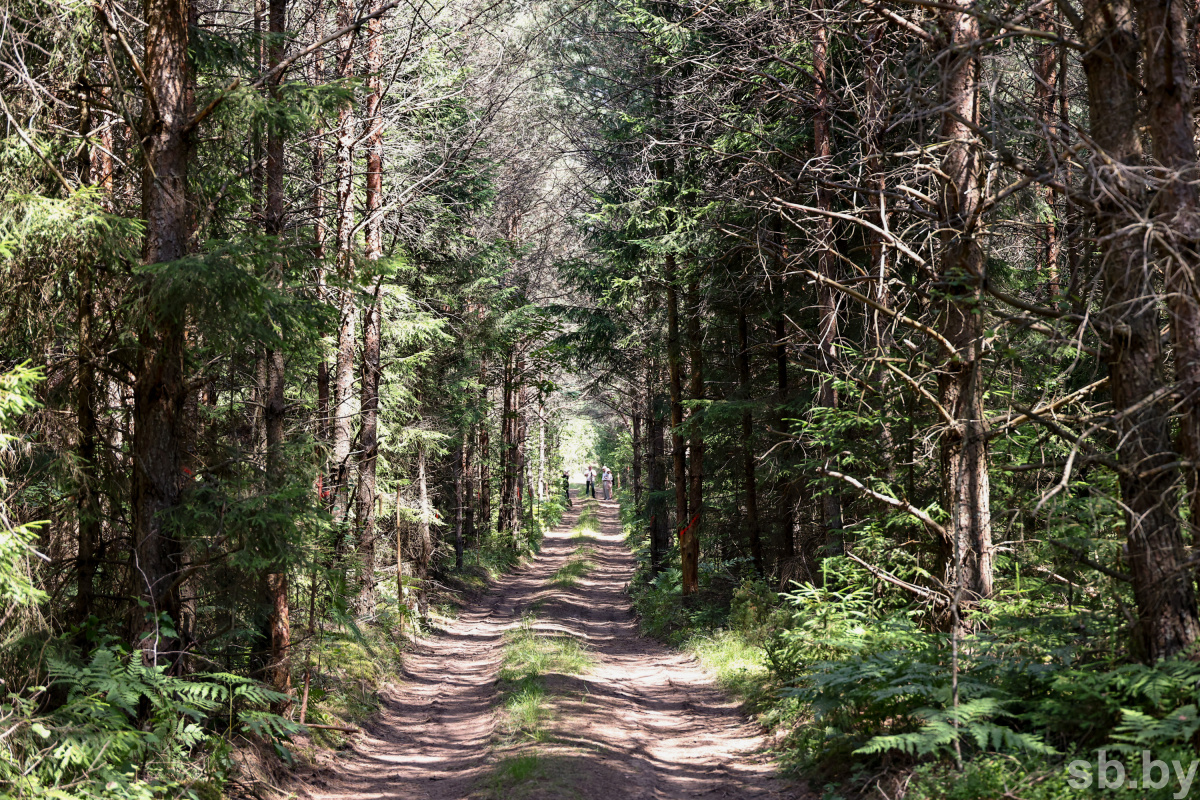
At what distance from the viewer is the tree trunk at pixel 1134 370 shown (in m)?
4.40

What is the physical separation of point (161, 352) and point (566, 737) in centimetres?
524

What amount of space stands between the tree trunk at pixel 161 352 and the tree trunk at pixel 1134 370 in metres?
6.29

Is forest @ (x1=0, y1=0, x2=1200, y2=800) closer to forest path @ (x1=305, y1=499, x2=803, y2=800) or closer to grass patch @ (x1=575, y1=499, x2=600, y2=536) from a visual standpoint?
forest path @ (x1=305, y1=499, x2=803, y2=800)

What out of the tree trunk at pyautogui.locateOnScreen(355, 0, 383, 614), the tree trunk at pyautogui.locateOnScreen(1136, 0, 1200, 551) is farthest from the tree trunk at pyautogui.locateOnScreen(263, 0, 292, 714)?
the tree trunk at pyautogui.locateOnScreen(1136, 0, 1200, 551)

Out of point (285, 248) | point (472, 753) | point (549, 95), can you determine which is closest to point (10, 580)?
point (285, 248)

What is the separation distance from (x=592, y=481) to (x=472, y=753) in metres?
45.5

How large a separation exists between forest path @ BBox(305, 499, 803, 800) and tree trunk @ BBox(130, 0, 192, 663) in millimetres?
2733

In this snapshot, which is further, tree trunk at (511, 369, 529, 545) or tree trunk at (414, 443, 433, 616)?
tree trunk at (511, 369, 529, 545)

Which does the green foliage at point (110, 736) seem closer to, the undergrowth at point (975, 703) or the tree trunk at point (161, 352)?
the tree trunk at point (161, 352)

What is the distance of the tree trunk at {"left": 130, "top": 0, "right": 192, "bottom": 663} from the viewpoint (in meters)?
6.09

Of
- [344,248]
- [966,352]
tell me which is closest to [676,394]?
[344,248]

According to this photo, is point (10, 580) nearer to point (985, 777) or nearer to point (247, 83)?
point (247, 83)

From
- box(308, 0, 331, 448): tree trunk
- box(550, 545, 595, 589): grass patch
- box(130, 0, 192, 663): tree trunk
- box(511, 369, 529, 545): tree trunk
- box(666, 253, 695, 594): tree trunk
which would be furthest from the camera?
box(511, 369, 529, 545): tree trunk

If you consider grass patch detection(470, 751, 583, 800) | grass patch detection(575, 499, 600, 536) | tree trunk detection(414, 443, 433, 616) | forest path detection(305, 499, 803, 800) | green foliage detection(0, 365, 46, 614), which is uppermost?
green foliage detection(0, 365, 46, 614)
